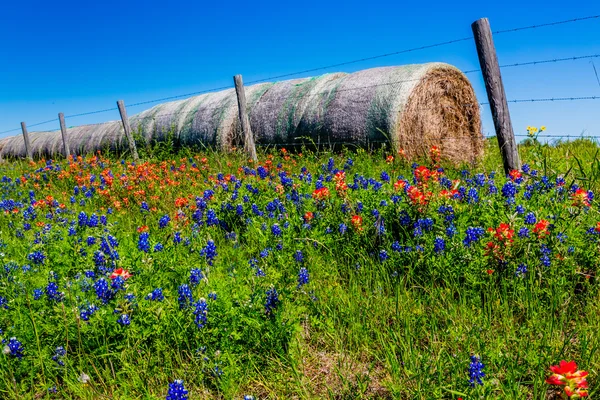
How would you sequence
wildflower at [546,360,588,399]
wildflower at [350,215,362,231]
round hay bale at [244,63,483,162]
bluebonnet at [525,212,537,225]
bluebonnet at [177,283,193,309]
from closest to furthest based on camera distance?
wildflower at [546,360,588,399]
bluebonnet at [177,283,193,309]
bluebonnet at [525,212,537,225]
wildflower at [350,215,362,231]
round hay bale at [244,63,483,162]

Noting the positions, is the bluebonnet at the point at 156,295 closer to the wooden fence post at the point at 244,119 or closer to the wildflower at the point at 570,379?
the wildflower at the point at 570,379

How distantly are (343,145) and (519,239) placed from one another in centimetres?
527

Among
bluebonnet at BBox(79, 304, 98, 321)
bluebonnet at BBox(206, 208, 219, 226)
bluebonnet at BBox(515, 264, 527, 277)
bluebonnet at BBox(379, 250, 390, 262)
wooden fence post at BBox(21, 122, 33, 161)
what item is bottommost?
bluebonnet at BBox(515, 264, 527, 277)

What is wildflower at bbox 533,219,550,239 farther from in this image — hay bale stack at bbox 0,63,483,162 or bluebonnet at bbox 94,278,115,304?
hay bale stack at bbox 0,63,483,162

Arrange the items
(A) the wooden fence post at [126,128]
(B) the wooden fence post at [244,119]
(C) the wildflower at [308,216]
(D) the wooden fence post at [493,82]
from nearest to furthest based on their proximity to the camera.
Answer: (C) the wildflower at [308,216], (D) the wooden fence post at [493,82], (B) the wooden fence post at [244,119], (A) the wooden fence post at [126,128]

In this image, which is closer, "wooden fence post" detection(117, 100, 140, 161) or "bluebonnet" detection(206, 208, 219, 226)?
"bluebonnet" detection(206, 208, 219, 226)

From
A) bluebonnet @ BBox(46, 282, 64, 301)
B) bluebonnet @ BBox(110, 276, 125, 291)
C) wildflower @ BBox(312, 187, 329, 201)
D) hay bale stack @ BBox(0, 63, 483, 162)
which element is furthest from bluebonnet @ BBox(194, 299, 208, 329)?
hay bale stack @ BBox(0, 63, 483, 162)

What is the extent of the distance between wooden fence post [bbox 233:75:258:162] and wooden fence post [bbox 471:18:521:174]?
15.1 ft

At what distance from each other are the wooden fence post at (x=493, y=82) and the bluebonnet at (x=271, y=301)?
4.11 metres

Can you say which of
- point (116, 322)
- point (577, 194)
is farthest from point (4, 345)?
point (577, 194)

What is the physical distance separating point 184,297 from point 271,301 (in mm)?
492

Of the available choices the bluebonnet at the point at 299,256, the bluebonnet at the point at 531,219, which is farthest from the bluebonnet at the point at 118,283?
the bluebonnet at the point at 531,219

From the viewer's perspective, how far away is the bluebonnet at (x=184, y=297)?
2.58 m

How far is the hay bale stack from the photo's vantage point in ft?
24.9
